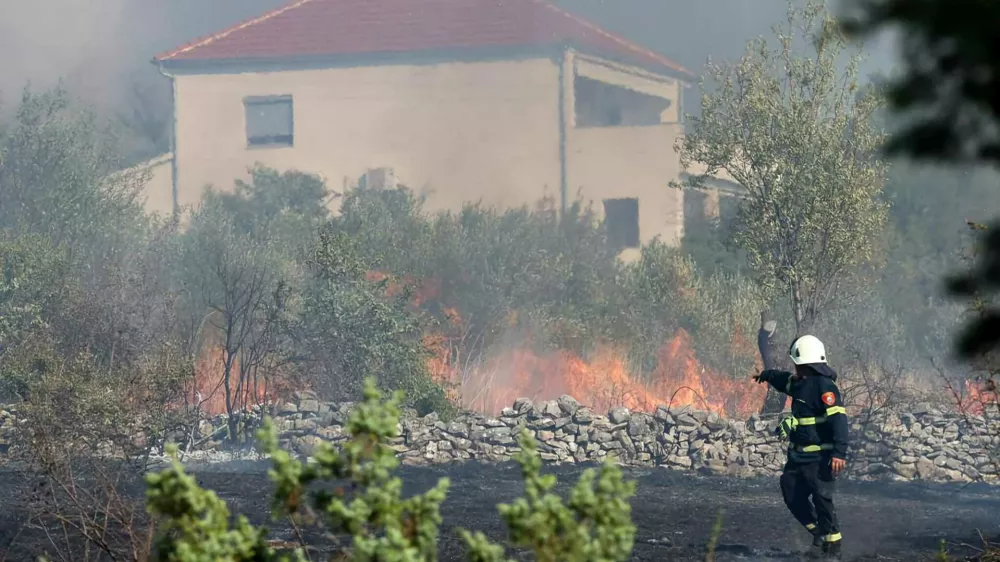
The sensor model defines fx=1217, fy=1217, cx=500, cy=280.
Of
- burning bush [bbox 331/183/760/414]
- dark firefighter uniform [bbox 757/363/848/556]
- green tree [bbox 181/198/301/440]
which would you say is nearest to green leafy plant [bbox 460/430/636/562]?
dark firefighter uniform [bbox 757/363/848/556]

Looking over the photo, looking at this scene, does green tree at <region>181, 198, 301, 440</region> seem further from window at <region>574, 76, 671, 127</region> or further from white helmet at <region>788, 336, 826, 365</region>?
window at <region>574, 76, 671, 127</region>

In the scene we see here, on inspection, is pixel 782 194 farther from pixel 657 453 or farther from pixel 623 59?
pixel 623 59

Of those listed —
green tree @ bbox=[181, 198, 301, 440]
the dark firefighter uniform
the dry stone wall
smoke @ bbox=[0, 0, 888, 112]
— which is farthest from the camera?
smoke @ bbox=[0, 0, 888, 112]

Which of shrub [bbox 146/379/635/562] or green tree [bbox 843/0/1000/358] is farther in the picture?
shrub [bbox 146/379/635/562]

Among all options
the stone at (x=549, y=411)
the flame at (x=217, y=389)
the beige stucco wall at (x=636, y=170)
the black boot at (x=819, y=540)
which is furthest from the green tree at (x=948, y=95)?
the beige stucco wall at (x=636, y=170)

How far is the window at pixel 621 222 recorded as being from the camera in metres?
31.3

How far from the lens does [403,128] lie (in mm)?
33219

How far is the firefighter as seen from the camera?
9.22 meters

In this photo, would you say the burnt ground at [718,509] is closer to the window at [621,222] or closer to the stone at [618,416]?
the stone at [618,416]

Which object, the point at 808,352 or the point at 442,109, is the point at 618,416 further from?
the point at 442,109

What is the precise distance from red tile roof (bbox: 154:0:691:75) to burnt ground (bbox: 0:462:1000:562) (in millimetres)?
19413

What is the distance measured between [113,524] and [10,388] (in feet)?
19.7

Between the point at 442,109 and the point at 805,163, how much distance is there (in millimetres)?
16847

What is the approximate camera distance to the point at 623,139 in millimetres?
30656
